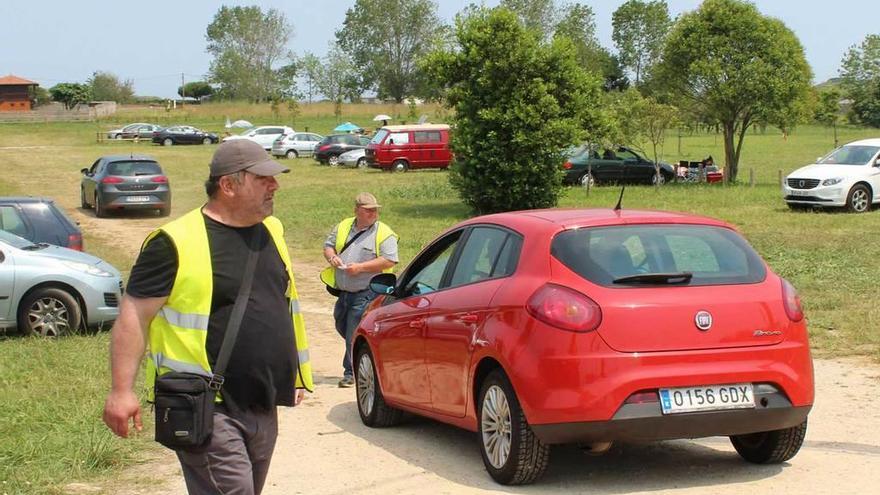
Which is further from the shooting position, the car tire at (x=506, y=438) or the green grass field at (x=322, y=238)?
the green grass field at (x=322, y=238)

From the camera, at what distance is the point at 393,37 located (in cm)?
12600

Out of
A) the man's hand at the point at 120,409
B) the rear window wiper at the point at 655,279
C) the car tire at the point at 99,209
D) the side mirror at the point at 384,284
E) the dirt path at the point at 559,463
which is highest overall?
the rear window wiper at the point at 655,279

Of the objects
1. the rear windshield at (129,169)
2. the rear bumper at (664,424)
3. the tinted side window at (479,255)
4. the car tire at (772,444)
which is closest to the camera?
the rear bumper at (664,424)

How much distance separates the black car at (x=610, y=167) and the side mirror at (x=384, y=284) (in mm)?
26961

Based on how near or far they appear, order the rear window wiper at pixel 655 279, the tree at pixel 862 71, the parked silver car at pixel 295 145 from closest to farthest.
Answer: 1. the rear window wiper at pixel 655 279
2. the parked silver car at pixel 295 145
3. the tree at pixel 862 71

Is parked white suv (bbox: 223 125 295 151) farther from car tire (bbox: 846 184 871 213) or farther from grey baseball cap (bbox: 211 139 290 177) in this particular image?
grey baseball cap (bbox: 211 139 290 177)

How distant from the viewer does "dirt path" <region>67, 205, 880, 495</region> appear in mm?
6727

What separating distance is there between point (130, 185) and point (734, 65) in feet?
58.1

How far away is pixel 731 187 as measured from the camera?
34094 mm

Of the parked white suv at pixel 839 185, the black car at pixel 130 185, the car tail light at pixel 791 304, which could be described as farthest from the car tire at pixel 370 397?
the black car at pixel 130 185

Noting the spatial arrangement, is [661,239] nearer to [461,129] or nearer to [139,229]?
[461,129]

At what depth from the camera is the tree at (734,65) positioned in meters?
34.2

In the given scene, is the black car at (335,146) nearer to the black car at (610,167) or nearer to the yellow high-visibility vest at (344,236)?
the black car at (610,167)

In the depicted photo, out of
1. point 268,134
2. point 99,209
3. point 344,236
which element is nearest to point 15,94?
point 268,134
